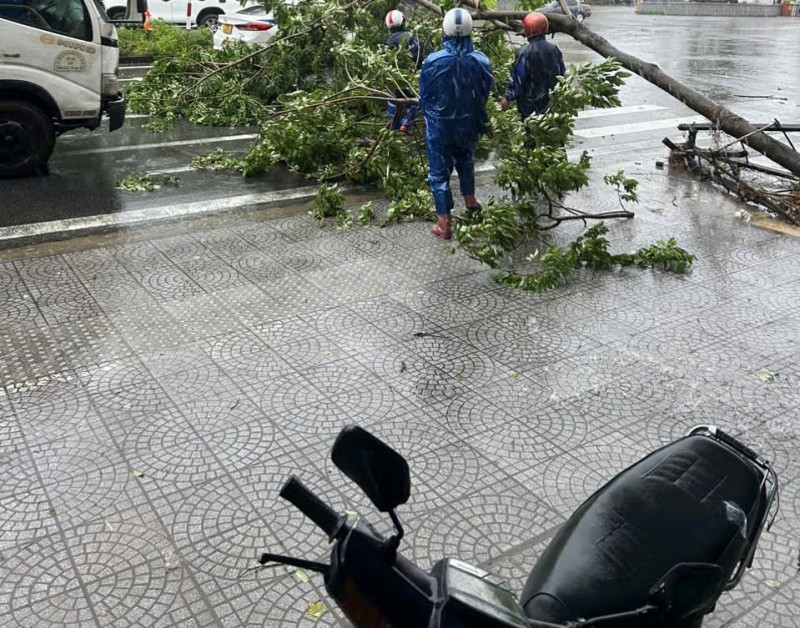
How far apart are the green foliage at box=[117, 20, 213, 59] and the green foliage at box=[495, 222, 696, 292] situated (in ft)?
37.0

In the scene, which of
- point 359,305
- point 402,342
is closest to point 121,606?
point 402,342

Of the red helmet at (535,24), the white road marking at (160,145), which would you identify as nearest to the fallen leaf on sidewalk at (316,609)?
the red helmet at (535,24)

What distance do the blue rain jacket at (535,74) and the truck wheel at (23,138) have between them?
527 cm

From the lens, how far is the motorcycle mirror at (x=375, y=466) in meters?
1.49

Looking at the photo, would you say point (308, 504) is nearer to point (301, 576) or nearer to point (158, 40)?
point (301, 576)

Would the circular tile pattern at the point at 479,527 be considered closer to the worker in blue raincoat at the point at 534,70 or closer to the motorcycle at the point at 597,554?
the motorcycle at the point at 597,554

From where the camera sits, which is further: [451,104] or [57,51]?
[57,51]

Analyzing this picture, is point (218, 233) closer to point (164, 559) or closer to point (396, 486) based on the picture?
point (164, 559)

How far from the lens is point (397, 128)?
891 cm

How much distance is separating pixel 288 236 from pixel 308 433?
11.1 ft

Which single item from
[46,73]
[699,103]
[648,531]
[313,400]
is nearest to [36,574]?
[313,400]

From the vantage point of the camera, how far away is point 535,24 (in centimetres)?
826

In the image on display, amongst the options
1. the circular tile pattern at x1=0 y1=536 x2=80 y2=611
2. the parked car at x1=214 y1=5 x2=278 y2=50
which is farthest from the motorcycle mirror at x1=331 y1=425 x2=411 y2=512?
the parked car at x1=214 y1=5 x2=278 y2=50

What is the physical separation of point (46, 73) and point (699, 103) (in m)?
7.12
